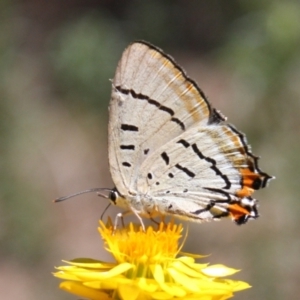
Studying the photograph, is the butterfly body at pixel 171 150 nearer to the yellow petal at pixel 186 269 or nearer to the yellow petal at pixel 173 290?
the yellow petal at pixel 186 269

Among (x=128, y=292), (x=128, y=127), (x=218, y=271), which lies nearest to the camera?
(x=128, y=292)

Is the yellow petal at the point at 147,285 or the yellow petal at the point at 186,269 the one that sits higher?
the yellow petal at the point at 186,269

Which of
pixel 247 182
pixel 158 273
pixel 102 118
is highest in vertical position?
pixel 102 118

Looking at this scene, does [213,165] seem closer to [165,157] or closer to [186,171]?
[186,171]

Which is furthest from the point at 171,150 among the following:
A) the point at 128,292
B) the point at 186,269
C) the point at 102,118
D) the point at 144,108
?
the point at 102,118

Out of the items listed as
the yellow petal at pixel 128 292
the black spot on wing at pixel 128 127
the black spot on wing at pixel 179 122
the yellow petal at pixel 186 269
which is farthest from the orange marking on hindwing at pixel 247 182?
A: the yellow petal at pixel 128 292

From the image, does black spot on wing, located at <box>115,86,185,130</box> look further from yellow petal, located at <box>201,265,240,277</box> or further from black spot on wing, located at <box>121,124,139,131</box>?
yellow petal, located at <box>201,265,240,277</box>
